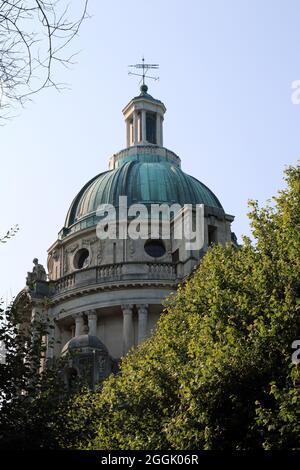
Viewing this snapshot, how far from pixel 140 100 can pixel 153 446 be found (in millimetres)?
45567

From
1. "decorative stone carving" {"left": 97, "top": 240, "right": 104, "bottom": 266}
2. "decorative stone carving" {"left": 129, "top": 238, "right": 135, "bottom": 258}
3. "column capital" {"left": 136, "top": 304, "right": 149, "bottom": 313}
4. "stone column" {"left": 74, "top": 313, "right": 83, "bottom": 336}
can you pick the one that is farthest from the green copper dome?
"column capital" {"left": 136, "top": 304, "right": 149, "bottom": 313}

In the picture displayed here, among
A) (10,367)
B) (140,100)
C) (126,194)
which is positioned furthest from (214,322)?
(140,100)

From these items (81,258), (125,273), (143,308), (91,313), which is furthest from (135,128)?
(143,308)

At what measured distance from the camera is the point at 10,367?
2141cm

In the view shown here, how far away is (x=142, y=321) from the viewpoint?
50.2 meters

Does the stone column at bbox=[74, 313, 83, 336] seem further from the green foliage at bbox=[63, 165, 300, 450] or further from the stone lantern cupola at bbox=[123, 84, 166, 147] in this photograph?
the green foliage at bbox=[63, 165, 300, 450]

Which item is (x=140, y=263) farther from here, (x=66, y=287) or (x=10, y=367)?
(x=10, y=367)

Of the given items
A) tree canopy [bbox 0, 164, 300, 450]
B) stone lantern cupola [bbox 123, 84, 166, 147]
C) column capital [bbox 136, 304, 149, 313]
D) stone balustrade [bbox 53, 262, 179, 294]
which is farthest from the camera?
stone lantern cupola [bbox 123, 84, 166, 147]

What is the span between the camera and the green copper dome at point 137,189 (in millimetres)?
58344

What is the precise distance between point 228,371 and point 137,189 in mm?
37165

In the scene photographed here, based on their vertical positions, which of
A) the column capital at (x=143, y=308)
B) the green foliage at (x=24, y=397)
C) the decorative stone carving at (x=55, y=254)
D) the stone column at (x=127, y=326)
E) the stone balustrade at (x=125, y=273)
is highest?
the decorative stone carving at (x=55, y=254)

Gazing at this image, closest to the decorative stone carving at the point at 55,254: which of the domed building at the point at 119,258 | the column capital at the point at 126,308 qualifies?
the domed building at the point at 119,258

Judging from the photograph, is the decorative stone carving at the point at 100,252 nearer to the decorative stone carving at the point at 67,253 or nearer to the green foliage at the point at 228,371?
the decorative stone carving at the point at 67,253

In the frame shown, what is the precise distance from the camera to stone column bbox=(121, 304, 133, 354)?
164 feet
